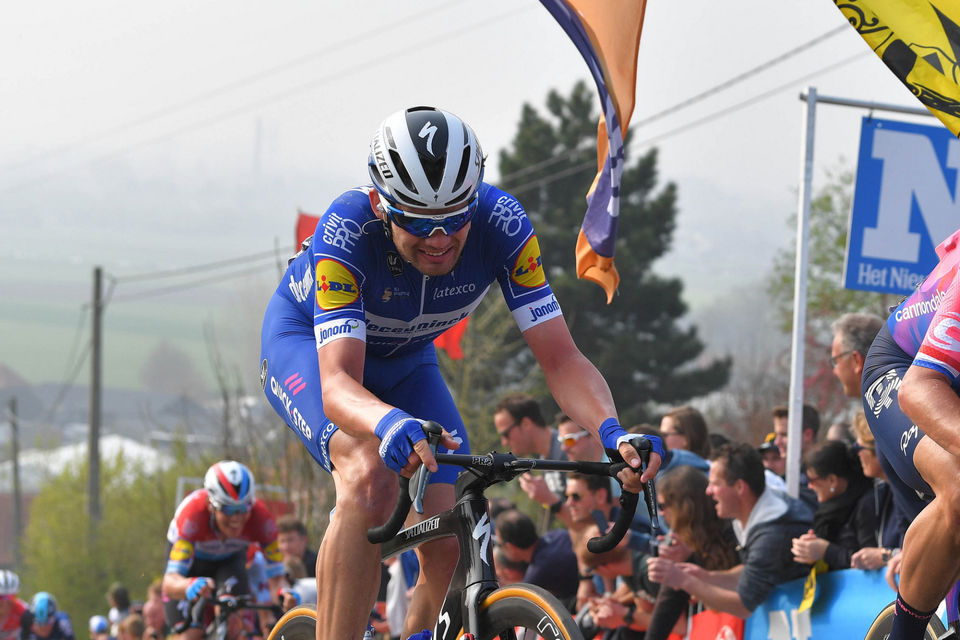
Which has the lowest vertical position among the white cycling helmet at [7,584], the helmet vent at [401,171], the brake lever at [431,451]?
the white cycling helmet at [7,584]

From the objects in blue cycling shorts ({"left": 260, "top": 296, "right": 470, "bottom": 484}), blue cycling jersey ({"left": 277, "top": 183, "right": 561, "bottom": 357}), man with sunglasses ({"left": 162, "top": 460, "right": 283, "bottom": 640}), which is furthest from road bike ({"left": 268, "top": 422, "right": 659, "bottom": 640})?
man with sunglasses ({"left": 162, "top": 460, "right": 283, "bottom": 640})

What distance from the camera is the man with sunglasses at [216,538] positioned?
10.3 meters

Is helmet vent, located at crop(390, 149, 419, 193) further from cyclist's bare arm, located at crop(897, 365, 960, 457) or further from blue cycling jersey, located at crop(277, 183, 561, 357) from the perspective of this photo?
cyclist's bare arm, located at crop(897, 365, 960, 457)

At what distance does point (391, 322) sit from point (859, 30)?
9.31 feet

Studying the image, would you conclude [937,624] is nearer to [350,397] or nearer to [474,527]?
[474,527]

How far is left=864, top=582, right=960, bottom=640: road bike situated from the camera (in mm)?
4496

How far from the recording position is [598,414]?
4.58 m

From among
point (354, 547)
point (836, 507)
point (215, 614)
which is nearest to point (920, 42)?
point (836, 507)

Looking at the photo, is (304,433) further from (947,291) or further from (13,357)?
(13,357)

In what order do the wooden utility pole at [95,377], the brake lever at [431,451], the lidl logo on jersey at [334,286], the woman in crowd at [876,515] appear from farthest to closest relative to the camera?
the wooden utility pole at [95,377], the woman in crowd at [876,515], the lidl logo on jersey at [334,286], the brake lever at [431,451]

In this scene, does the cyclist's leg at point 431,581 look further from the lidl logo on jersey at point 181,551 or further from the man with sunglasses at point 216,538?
the lidl logo on jersey at point 181,551

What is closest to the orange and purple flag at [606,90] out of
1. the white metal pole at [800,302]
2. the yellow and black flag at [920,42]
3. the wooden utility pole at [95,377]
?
the white metal pole at [800,302]

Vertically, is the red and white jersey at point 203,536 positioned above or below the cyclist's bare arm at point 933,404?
below

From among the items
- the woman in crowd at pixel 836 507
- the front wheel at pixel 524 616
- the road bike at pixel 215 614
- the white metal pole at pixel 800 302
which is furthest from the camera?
the road bike at pixel 215 614
